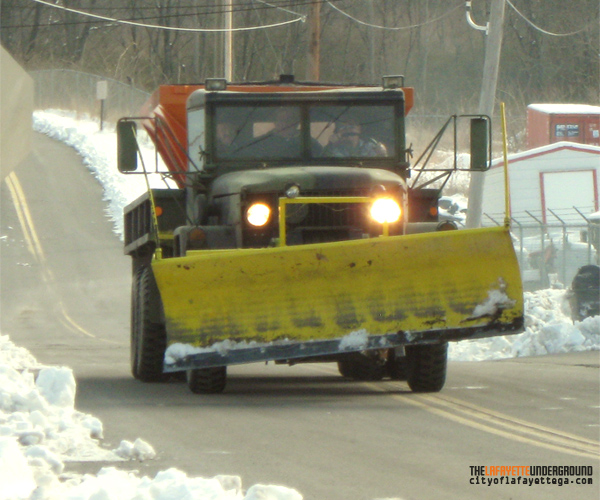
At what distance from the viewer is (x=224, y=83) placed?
32.6ft

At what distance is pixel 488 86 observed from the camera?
18500 mm

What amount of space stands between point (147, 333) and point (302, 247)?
234 centimetres

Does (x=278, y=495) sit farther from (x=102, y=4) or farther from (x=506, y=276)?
(x=102, y=4)

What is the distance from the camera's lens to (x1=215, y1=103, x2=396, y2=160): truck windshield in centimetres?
973

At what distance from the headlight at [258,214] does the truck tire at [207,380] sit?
118cm

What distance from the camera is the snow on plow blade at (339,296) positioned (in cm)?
794

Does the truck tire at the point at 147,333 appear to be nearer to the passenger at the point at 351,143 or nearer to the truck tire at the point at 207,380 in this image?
the truck tire at the point at 207,380

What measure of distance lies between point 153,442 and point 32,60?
57.7 meters

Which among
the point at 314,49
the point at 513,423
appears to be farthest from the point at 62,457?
the point at 314,49

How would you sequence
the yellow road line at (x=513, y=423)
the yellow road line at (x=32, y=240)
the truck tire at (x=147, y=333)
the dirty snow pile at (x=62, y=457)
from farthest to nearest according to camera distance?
the yellow road line at (x=32, y=240) → the truck tire at (x=147, y=333) → the yellow road line at (x=513, y=423) → the dirty snow pile at (x=62, y=457)

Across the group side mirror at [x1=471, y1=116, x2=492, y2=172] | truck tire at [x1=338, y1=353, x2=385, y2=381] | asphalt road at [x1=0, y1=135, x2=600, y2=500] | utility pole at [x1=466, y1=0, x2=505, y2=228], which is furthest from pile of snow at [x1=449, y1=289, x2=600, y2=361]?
side mirror at [x1=471, y1=116, x2=492, y2=172]

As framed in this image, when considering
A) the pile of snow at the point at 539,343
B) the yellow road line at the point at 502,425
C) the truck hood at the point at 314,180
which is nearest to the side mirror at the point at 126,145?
the truck hood at the point at 314,180

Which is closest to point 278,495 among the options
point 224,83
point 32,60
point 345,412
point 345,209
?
point 345,412

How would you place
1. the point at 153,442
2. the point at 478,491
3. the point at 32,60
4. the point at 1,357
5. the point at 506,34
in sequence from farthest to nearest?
the point at 506,34 → the point at 32,60 → the point at 1,357 → the point at 153,442 → the point at 478,491
